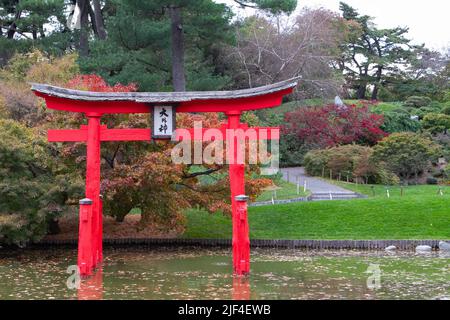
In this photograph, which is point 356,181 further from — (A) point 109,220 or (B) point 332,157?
(A) point 109,220

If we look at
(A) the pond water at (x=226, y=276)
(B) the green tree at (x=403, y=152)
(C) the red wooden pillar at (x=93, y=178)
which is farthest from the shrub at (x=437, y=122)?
(C) the red wooden pillar at (x=93, y=178)

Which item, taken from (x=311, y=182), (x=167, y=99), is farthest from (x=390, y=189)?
(x=167, y=99)

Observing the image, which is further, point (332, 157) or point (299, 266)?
point (332, 157)

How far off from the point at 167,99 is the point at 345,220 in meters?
9.13

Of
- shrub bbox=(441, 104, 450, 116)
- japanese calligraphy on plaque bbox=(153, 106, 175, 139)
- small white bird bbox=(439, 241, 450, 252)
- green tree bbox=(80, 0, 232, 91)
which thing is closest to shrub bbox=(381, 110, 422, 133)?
shrub bbox=(441, 104, 450, 116)

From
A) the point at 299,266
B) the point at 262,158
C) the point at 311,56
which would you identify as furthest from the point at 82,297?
the point at 311,56

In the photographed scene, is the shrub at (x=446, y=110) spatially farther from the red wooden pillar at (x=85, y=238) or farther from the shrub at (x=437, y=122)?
the red wooden pillar at (x=85, y=238)

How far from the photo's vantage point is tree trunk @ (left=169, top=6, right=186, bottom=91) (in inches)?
1074

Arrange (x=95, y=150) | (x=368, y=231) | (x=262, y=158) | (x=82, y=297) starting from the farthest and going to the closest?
1. (x=368, y=231)
2. (x=262, y=158)
3. (x=95, y=150)
4. (x=82, y=297)

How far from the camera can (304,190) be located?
87.2 ft

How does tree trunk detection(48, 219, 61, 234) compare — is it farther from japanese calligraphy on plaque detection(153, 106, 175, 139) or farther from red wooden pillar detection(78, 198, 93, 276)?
japanese calligraphy on plaque detection(153, 106, 175, 139)

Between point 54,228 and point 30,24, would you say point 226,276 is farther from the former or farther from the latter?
point 30,24

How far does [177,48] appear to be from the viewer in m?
27.6

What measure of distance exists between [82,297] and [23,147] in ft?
23.2
